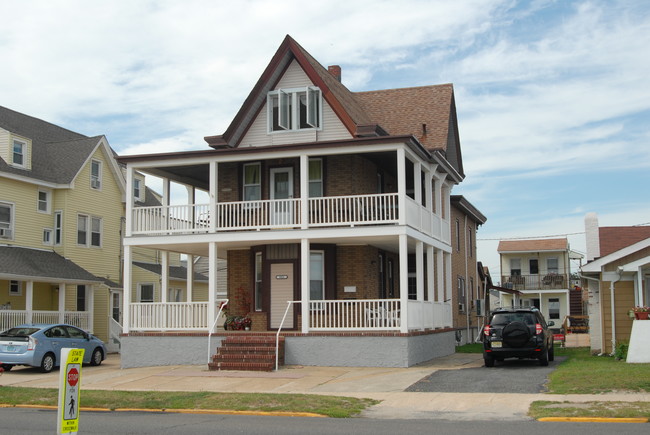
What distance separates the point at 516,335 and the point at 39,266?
18684 millimetres

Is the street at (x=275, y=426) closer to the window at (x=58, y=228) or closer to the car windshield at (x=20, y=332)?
the car windshield at (x=20, y=332)

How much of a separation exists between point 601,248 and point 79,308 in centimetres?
2192

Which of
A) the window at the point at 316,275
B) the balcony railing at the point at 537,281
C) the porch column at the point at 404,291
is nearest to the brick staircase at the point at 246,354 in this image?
the window at the point at 316,275

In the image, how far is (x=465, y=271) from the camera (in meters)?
36.0

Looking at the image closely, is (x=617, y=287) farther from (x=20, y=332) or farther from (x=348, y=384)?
(x=20, y=332)

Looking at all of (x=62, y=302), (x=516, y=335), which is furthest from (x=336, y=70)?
(x=516, y=335)

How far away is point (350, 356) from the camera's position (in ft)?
73.2

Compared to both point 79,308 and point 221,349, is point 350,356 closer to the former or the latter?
point 221,349

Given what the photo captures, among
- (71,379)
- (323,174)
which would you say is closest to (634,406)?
(71,379)

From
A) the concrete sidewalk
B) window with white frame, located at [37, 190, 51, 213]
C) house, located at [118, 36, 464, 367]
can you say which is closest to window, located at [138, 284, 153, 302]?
window with white frame, located at [37, 190, 51, 213]

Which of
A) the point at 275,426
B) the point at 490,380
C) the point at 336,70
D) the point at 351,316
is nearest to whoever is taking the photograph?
the point at 275,426

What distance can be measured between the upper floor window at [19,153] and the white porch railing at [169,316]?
11.5 metres

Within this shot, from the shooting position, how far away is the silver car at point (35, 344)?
22.9 meters

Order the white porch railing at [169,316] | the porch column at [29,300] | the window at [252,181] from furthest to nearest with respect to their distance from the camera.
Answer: the porch column at [29,300] → the window at [252,181] → the white porch railing at [169,316]
